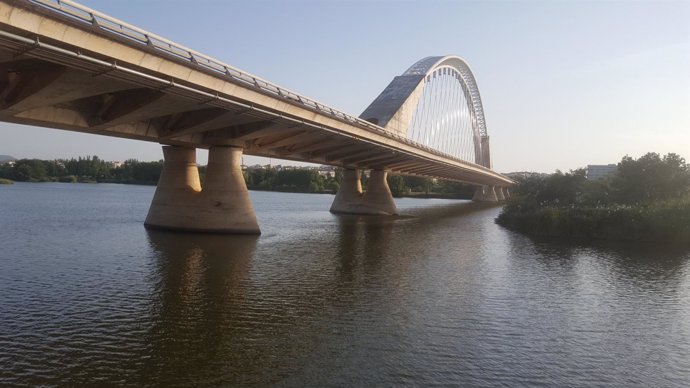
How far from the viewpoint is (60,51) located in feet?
53.2

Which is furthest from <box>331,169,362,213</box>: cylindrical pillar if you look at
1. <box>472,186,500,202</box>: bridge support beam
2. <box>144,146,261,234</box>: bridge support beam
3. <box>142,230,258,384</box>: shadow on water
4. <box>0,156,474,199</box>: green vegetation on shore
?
<box>472,186,500,202</box>: bridge support beam

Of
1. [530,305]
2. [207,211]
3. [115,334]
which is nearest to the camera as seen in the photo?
[115,334]

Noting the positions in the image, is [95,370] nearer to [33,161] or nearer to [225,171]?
[225,171]

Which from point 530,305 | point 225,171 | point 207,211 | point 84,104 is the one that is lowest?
point 530,305

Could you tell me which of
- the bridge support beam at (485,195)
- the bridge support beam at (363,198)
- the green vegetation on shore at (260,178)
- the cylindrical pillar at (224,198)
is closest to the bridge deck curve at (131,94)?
the cylindrical pillar at (224,198)

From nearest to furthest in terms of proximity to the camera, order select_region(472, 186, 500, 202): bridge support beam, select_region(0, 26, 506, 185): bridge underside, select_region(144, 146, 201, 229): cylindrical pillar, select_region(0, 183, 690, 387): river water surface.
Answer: select_region(0, 183, 690, 387): river water surface
select_region(0, 26, 506, 185): bridge underside
select_region(144, 146, 201, 229): cylindrical pillar
select_region(472, 186, 500, 202): bridge support beam

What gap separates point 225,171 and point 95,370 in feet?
82.9

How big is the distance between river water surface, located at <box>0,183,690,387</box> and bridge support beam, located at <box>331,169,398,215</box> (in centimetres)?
3444

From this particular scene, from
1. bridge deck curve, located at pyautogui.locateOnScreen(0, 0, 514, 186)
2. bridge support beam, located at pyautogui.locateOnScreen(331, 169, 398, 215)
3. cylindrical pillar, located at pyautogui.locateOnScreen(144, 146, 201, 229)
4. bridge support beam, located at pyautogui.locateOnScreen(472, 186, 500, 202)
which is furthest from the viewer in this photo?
bridge support beam, located at pyautogui.locateOnScreen(472, 186, 500, 202)

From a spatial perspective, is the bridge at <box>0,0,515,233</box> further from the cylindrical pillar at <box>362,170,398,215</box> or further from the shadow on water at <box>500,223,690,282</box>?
the shadow on water at <box>500,223,690,282</box>

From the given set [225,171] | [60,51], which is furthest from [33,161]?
[60,51]

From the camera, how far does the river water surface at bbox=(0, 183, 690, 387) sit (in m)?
11.4

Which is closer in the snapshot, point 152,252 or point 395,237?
point 152,252

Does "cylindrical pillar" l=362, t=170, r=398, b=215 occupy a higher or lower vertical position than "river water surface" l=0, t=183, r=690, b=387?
higher
